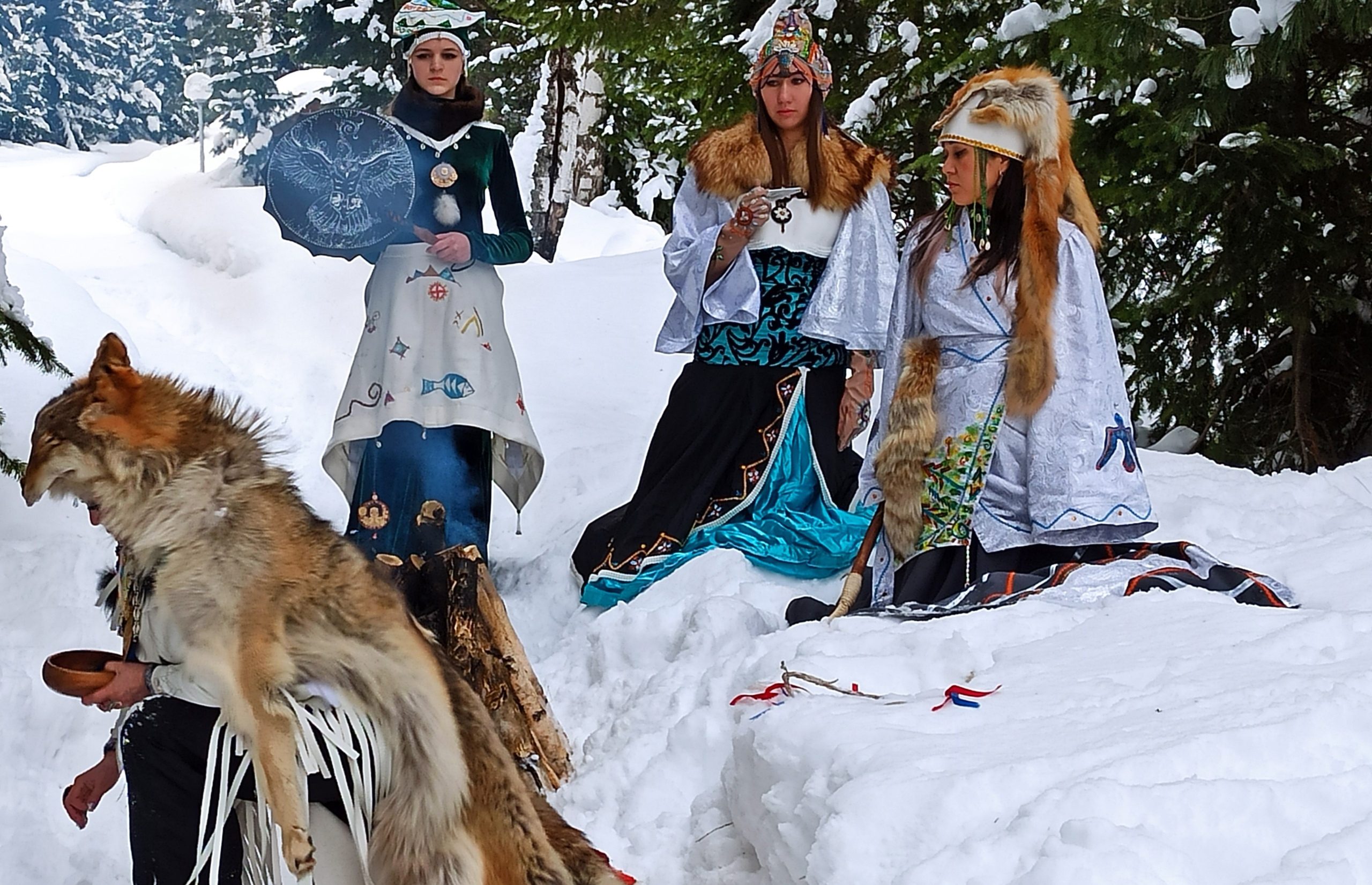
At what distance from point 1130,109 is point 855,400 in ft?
5.25

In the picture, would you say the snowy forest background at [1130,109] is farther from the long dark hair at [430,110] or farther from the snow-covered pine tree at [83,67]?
the long dark hair at [430,110]

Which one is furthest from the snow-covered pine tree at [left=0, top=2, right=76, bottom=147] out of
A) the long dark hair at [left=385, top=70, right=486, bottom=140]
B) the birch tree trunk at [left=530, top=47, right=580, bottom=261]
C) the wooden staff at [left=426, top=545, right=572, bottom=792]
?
the birch tree trunk at [left=530, top=47, right=580, bottom=261]

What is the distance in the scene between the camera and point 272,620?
1.75m

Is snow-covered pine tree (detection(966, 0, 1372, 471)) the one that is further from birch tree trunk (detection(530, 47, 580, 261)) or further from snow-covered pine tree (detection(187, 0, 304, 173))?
birch tree trunk (detection(530, 47, 580, 261))

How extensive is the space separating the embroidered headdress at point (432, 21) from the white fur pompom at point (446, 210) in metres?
0.40

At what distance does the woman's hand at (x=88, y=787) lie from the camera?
6.54ft

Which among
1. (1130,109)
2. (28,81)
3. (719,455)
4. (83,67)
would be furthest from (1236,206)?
(28,81)

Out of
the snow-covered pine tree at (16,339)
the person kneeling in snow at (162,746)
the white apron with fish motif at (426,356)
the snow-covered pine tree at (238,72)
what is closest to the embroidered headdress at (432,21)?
the snow-covered pine tree at (238,72)

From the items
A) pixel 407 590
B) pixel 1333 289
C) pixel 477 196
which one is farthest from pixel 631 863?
pixel 1333 289

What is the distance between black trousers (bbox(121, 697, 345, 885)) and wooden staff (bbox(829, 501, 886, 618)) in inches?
70.6

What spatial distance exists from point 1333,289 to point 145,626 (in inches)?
193

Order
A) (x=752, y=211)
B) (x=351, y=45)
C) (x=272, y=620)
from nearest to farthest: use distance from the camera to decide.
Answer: (x=272, y=620)
(x=752, y=211)
(x=351, y=45)

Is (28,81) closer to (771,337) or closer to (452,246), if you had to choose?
(452,246)

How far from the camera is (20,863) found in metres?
2.63
